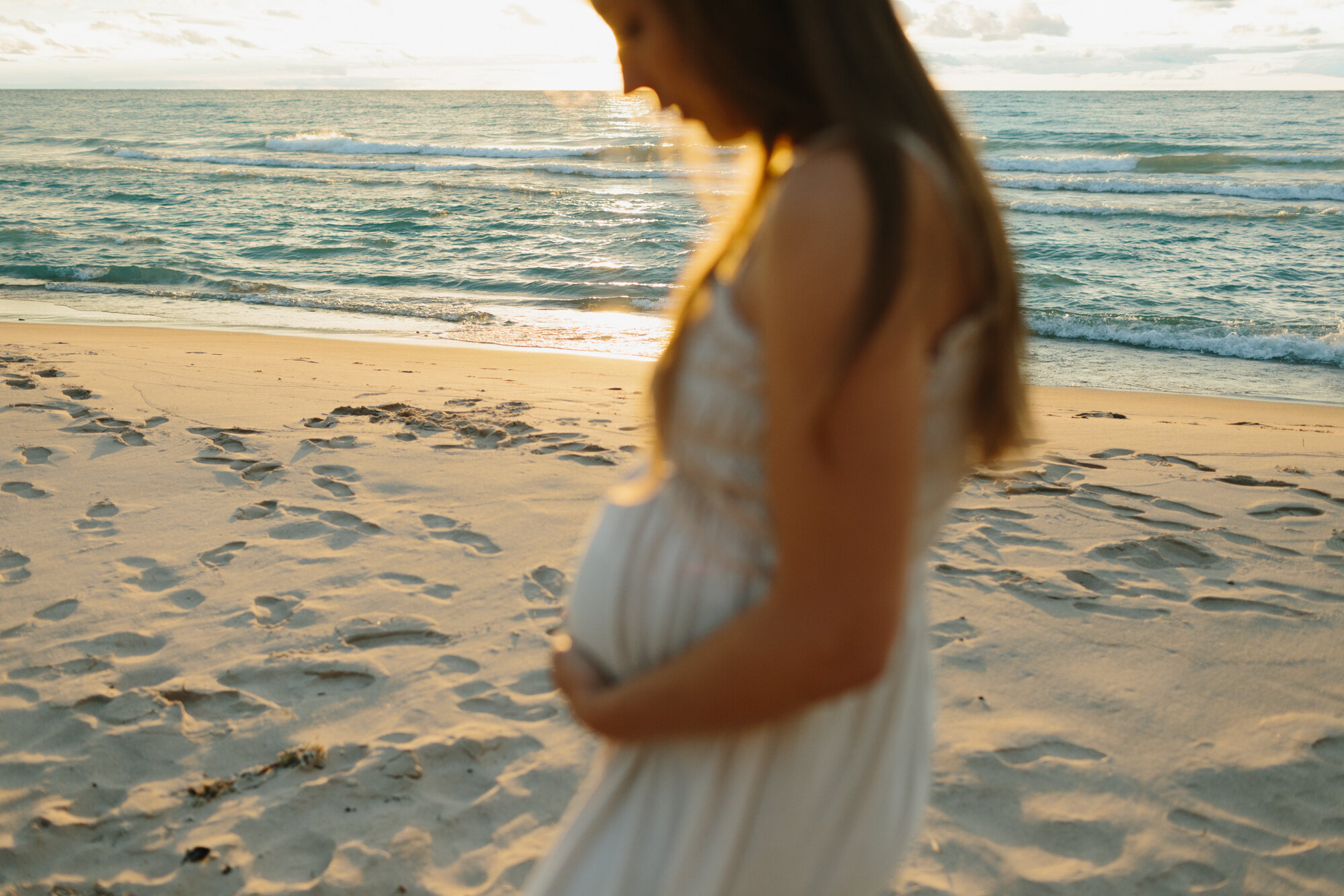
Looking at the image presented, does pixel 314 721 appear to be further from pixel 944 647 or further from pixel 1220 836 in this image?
pixel 1220 836

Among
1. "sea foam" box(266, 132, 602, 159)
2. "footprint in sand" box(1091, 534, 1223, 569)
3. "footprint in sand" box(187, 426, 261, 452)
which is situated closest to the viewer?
"footprint in sand" box(1091, 534, 1223, 569)

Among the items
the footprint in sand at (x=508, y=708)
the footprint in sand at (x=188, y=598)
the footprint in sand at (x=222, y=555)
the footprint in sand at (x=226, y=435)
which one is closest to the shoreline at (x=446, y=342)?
the footprint in sand at (x=226, y=435)

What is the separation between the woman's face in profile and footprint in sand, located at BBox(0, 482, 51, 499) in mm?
4449

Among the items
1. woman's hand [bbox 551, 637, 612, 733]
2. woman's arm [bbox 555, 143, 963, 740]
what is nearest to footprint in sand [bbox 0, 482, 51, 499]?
woman's hand [bbox 551, 637, 612, 733]

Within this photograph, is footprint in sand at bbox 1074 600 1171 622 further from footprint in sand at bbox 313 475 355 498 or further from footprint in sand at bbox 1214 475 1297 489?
footprint in sand at bbox 313 475 355 498

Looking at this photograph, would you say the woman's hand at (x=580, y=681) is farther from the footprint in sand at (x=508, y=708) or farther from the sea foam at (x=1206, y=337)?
the sea foam at (x=1206, y=337)

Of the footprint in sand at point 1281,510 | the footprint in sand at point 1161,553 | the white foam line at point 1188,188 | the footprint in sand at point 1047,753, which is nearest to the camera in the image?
the footprint in sand at point 1047,753

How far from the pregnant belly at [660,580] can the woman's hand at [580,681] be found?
1cm

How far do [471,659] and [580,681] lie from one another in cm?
230

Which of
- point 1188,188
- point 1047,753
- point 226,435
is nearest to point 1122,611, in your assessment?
point 1047,753

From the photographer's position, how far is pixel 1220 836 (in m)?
2.35

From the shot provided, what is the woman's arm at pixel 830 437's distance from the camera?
627mm

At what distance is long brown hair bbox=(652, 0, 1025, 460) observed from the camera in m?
0.63

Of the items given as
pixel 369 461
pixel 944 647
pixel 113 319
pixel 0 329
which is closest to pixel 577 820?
pixel 944 647
